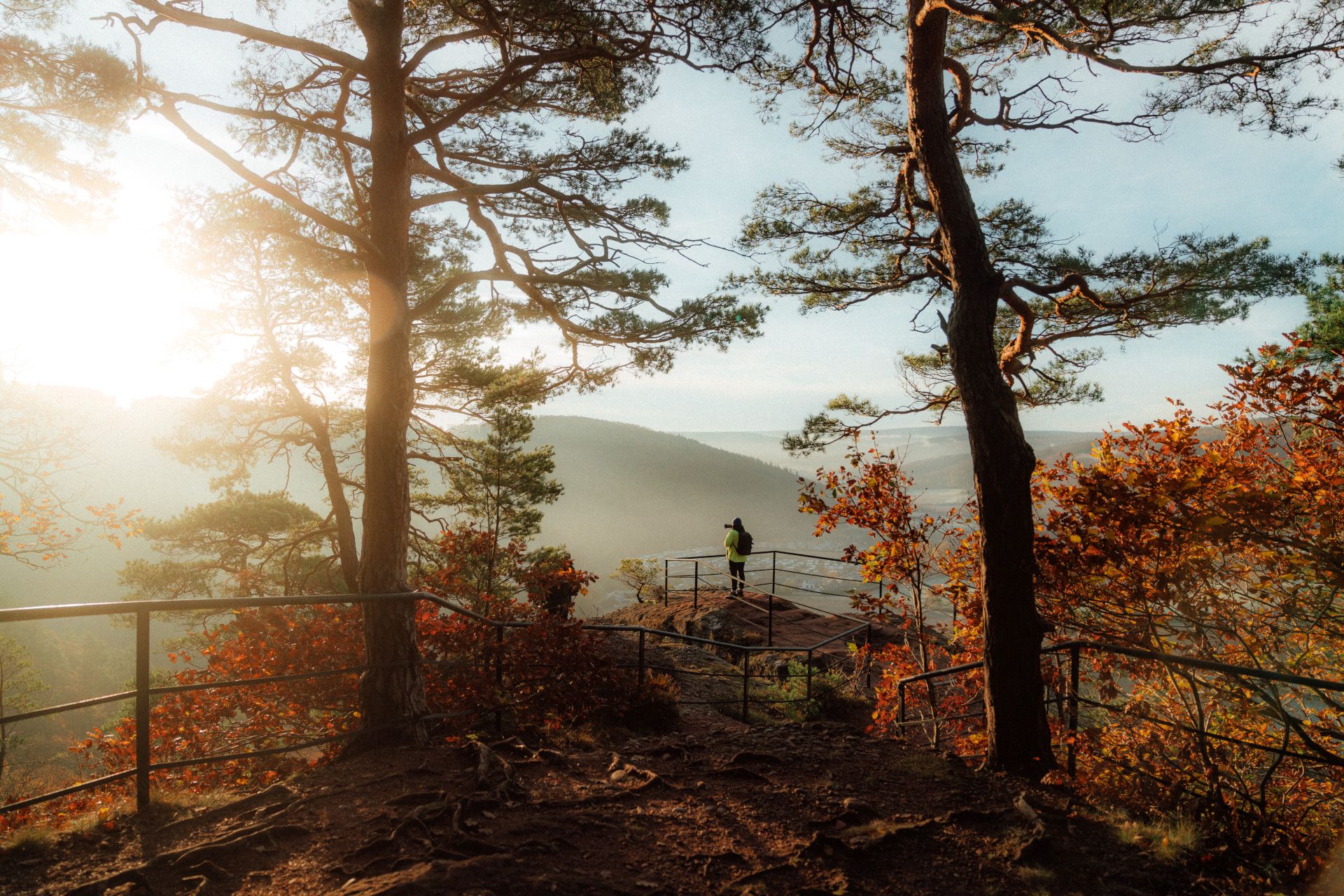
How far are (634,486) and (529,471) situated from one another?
3566 inches

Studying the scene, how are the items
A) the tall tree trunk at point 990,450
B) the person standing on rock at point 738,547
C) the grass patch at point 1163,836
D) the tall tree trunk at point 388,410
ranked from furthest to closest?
the person standing on rock at point 738,547, the tall tree trunk at point 388,410, the tall tree trunk at point 990,450, the grass patch at point 1163,836

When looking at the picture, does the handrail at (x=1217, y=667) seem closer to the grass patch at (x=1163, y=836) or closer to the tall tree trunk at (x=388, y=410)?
the grass patch at (x=1163, y=836)

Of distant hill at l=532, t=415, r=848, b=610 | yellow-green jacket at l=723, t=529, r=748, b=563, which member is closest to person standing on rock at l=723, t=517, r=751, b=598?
yellow-green jacket at l=723, t=529, r=748, b=563

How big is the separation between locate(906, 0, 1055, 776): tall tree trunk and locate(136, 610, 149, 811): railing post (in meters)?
5.20

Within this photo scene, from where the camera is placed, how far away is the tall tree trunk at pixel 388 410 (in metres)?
5.27

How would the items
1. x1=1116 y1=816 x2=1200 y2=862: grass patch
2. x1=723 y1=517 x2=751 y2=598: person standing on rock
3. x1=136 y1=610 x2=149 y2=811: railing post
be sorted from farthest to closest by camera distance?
1. x1=723 y1=517 x2=751 y2=598: person standing on rock
2. x1=1116 y1=816 x2=1200 y2=862: grass patch
3. x1=136 y1=610 x2=149 y2=811: railing post

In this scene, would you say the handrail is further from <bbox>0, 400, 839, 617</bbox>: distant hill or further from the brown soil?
<bbox>0, 400, 839, 617</bbox>: distant hill

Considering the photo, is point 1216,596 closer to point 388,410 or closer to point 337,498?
point 388,410

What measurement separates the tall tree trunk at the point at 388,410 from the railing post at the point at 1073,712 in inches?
184

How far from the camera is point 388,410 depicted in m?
5.73

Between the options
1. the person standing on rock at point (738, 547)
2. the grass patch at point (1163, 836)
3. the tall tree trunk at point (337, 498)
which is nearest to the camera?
the grass patch at point (1163, 836)

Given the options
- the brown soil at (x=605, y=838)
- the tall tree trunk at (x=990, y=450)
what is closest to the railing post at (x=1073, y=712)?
the tall tree trunk at (x=990, y=450)

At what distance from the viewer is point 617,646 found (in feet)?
42.7

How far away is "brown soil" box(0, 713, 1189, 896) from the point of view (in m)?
2.79
